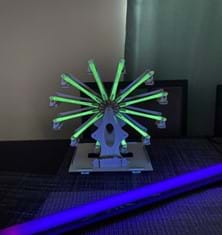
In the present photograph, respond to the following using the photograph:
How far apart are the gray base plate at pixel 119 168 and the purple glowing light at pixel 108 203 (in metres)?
0.15

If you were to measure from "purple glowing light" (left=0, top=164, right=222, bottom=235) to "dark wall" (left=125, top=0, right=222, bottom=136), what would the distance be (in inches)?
27.5

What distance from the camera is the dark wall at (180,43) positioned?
5.11ft

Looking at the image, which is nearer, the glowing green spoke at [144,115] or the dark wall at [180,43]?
the glowing green spoke at [144,115]

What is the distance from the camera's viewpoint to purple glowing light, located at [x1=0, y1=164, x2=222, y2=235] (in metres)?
0.76

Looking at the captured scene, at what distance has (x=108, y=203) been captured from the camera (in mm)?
864

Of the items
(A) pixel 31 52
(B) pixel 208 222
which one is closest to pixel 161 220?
(B) pixel 208 222

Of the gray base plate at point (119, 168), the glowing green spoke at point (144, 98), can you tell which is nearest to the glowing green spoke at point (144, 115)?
the glowing green spoke at point (144, 98)

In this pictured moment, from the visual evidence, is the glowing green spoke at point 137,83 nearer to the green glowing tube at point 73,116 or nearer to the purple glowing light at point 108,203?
the green glowing tube at point 73,116

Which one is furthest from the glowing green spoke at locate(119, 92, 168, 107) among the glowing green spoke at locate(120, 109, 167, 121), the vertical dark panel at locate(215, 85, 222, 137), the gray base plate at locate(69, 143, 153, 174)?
the vertical dark panel at locate(215, 85, 222, 137)

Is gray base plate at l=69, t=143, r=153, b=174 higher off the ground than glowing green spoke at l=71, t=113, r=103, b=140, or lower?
lower

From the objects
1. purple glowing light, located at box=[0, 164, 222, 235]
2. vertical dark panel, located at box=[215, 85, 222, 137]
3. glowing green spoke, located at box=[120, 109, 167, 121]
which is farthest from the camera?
vertical dark panel, located at box=[215, 85, 222, 137]

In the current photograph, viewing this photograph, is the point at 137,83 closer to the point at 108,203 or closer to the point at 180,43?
the point at 108,203

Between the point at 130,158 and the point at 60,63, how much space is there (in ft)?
2.48

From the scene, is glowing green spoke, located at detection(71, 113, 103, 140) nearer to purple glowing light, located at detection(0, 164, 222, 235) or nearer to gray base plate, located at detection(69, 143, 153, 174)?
gray base plate, located at detection(69, 143, 153, 174)
